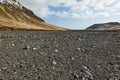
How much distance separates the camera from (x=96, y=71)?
11969 mm

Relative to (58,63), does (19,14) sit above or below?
above

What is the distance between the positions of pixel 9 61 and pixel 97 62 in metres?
3.94

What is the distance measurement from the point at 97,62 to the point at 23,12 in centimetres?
14739

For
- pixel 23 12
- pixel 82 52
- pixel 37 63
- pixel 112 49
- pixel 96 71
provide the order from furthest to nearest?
1. pixel 23 12
2. pixel 112 49
3. pixel 82 52
4. pixel 37 63
5. pixel 96 71

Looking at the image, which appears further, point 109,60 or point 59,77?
point 109,60

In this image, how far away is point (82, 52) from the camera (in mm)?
15609

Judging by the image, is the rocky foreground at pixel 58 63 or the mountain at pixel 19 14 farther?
the mountain at pixel 19 14

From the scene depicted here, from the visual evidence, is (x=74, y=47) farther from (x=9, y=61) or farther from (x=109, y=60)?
(x=9, y=61)

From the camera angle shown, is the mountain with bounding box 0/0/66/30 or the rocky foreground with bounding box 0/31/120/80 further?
the mountain with bounding box 0/0/66/30

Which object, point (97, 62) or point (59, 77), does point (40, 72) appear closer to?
point (59, 77)

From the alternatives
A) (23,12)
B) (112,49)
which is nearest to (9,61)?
(112,49)

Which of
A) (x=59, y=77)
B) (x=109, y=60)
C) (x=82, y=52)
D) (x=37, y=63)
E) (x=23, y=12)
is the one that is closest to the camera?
(x=59, y=77)

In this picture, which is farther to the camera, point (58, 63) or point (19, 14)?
point (19, 14)

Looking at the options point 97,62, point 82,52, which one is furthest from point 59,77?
point 82,52
